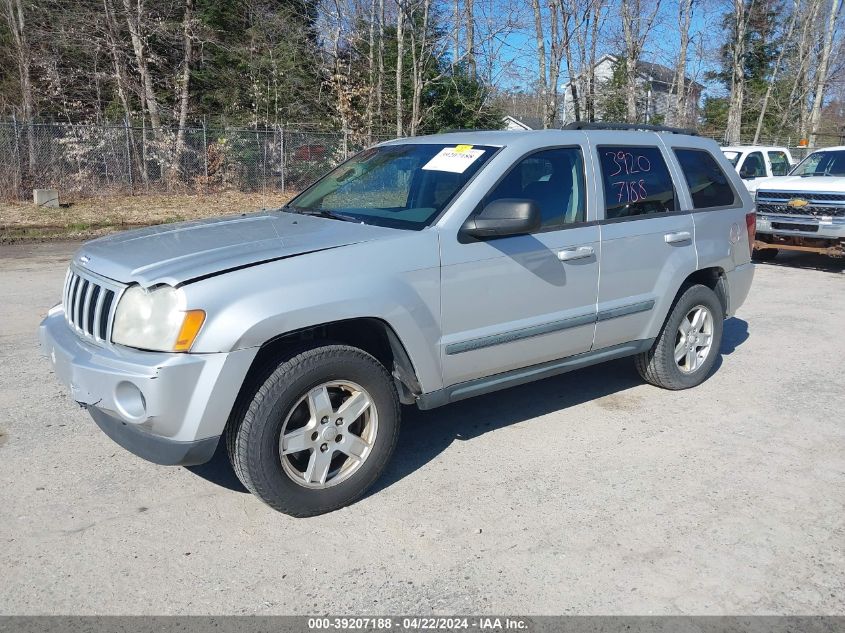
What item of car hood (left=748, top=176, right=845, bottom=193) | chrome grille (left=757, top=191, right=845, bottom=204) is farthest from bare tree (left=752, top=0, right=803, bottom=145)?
chrome grille (left=757, top=191, right=845, bottom=204)

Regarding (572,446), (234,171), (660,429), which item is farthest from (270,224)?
(234,171)

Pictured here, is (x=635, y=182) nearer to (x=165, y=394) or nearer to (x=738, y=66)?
(x=165, y=394)

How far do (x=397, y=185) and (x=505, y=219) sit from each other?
0.96m

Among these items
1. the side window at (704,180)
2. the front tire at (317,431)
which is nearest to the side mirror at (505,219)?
the front tire at (317,431)

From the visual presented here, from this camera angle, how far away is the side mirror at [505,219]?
3902 millimetres

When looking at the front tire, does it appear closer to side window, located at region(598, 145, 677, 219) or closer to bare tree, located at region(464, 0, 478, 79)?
side window, located at region(598, 145, 677, 219)

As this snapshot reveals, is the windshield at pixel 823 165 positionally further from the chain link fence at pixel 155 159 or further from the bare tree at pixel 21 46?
the bare tree at pixel 21 46

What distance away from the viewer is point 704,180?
562cm

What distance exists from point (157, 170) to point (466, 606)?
20.2 m

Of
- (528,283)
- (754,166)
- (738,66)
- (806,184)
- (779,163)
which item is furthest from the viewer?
(738,66)

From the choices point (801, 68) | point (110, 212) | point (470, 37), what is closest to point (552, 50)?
point (470, 37)

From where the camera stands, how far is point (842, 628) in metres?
2.90

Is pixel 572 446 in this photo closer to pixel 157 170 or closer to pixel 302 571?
pixel 302 571

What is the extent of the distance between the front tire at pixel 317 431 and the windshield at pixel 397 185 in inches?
37.1
